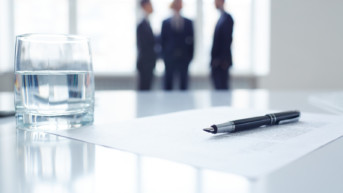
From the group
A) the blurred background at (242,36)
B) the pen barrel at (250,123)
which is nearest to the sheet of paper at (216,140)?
the pen barrel at (250,123)

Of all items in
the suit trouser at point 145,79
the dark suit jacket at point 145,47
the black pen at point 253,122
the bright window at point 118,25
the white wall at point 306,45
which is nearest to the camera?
the black pen at point 253,122

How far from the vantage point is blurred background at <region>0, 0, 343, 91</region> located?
3.84 metres

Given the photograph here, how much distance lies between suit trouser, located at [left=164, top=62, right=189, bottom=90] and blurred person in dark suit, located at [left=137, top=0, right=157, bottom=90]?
0.61ft

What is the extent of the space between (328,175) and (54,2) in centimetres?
387

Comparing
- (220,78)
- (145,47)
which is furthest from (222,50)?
(145,47)

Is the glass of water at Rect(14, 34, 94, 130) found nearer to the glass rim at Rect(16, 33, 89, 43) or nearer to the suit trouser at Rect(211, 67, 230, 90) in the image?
the glass rim at Rect(16, 33, 89, 43)

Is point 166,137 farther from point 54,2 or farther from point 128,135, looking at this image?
point 54,2

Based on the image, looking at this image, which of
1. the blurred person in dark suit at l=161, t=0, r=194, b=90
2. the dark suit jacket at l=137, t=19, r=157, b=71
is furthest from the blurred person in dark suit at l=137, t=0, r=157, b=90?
the blurred person in dark suit at l=161, t=0, r=194, b=90

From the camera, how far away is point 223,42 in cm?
283

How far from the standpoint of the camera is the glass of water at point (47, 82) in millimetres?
439

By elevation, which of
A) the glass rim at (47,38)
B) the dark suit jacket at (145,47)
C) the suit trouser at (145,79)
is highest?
the dark suit jacket at (145,47)

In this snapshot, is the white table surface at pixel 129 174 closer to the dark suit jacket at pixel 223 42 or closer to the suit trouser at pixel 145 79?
the dark suit jacket at pixel 223 42

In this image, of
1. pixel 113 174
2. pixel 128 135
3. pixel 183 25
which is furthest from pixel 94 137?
pixel 183 25

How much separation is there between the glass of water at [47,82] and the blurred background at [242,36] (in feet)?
11.2
